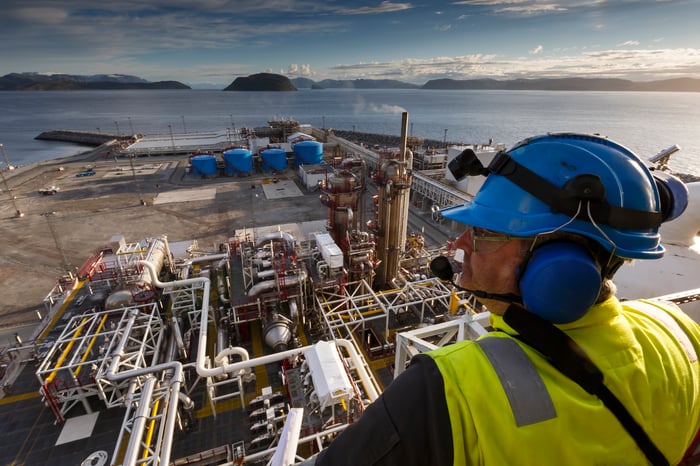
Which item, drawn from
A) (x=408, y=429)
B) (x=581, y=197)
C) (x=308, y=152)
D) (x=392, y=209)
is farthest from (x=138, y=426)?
(x=308, y=152)

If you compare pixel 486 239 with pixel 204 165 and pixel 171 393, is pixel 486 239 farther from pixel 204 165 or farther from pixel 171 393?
pixel 204 165

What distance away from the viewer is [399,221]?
20.4 metres

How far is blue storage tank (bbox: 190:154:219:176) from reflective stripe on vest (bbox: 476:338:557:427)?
5923 centimetres

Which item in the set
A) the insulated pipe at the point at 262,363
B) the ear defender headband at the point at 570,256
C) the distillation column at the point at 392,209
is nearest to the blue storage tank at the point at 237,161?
the distillation column at the point at 392,209

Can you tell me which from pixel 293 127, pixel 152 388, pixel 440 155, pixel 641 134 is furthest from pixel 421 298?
pixel 641 134

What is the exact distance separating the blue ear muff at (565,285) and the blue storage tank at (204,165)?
59.2 meters

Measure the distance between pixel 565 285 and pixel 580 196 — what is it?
0.53m

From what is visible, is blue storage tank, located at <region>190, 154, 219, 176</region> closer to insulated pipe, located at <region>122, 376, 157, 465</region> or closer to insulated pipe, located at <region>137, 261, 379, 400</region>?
insulated pipe, located at <region>137, 261, 379, 400</region>

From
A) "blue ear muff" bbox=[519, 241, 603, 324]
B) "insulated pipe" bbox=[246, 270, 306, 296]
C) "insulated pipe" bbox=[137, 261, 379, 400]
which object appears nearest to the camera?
"blue ear muff" bbox=[519, 241, 603, 324]

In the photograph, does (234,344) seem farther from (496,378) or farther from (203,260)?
(496,378)

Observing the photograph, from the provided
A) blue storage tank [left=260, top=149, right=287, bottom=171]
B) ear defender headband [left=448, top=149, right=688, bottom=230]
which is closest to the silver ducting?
ear defender headband [left=448, top=149, right=688, bottom=230]

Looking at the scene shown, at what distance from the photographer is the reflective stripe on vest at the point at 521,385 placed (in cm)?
165

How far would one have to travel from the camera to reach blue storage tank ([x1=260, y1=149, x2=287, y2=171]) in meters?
58.7

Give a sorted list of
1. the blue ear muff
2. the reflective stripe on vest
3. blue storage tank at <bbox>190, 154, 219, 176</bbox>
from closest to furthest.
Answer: the reflective stripe on vest
the blue ear muff
blue storage tank at <bbox>190, 154, 219, 176</bbox>
